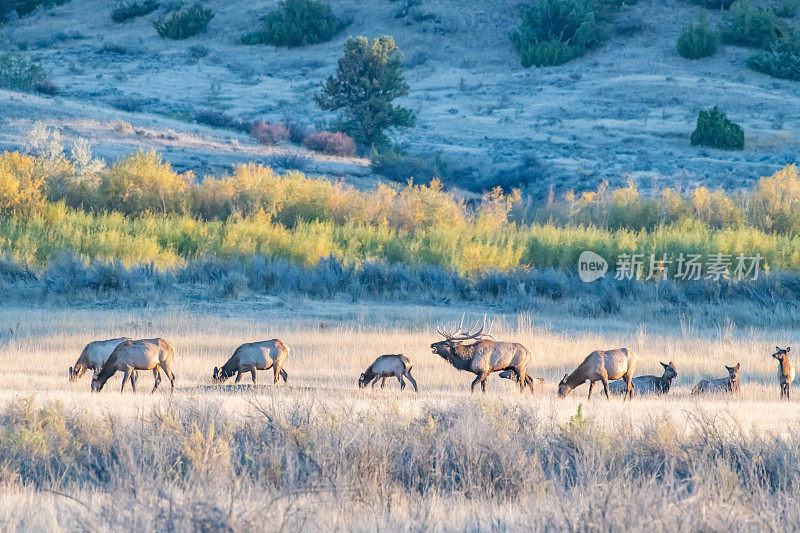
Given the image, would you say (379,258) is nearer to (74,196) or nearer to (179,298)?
(179,298)

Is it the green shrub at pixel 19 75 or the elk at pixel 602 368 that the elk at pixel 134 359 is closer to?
the elk at pixel 602 368

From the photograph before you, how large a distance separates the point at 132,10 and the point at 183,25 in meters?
8.84

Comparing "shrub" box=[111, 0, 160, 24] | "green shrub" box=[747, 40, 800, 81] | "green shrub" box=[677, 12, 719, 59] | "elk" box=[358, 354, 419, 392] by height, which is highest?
"shrub" box=[111, 0, 160, 24]

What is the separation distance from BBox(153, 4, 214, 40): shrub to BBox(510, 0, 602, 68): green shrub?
23.9m

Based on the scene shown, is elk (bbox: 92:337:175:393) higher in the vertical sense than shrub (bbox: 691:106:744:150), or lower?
lower

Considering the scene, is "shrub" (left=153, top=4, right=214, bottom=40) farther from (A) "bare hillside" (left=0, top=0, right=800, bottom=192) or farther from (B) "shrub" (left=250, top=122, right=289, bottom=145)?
(B) "shrub" (left=250, top=122, right=289, bottom=145)

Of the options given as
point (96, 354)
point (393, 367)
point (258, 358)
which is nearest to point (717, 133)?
point (393, 367)

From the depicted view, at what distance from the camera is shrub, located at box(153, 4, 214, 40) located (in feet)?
237

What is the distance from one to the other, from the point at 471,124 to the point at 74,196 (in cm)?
2491

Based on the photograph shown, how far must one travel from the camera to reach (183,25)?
238 feet

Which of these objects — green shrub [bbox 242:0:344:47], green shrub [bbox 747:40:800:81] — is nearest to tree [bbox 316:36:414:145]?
green shrub [bbox 747:40:800:81]

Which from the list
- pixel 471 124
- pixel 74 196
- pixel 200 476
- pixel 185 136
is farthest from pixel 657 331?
pixel 471 124

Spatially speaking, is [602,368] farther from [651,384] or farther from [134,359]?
[134,359]

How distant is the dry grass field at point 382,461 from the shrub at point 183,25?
64120mm
